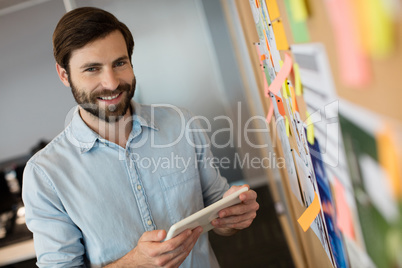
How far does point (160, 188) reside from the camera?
115cm

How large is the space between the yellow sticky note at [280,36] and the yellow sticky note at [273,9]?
1 centimetres

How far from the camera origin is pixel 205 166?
1.23 metres

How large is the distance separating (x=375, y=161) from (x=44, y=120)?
9.89 feet

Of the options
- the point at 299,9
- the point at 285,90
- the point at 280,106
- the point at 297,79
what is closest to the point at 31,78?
the point at 280,106

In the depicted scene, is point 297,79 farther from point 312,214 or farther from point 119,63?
point 119,63

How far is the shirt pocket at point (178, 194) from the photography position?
1152 mm

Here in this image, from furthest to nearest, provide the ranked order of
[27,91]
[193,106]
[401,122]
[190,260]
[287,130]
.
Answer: [27,91] → [193,106] → [190,260] → [287,130] → [401,122]

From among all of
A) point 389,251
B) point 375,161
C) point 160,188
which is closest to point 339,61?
point 375,161

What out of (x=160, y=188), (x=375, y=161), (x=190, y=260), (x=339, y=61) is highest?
(x=339, y=61)

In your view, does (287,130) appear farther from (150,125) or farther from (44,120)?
(44,120)

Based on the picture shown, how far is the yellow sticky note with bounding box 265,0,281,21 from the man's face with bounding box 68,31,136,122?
446 mm

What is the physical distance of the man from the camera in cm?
103

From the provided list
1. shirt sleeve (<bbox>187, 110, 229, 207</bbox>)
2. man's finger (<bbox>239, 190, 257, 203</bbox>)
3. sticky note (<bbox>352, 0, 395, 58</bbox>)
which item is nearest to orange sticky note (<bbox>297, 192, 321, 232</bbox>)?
man's finger (<bbox>239, 190, 257, 203</bbox>)

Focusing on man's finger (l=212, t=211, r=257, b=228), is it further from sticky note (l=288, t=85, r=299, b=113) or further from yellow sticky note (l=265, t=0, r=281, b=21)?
yellow sticky note (l=265, t=0, r=281, b=21)
